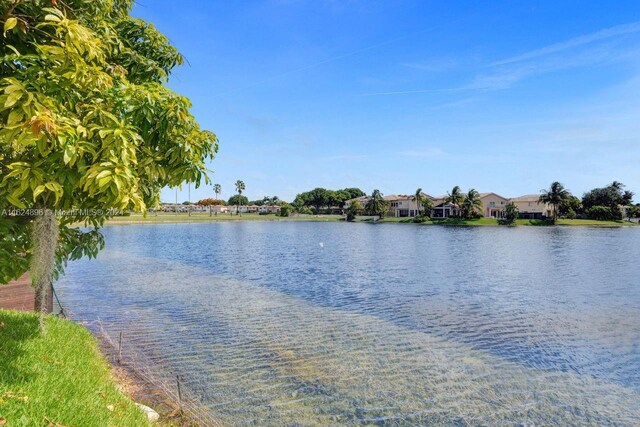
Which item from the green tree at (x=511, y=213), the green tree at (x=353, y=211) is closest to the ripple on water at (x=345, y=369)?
the green tree at (x=511, y=213)

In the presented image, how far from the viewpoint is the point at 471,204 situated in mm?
141500

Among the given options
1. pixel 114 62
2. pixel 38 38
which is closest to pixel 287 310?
pixel 114 62

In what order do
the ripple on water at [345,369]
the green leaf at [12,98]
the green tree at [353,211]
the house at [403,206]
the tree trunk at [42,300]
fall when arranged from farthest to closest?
the green tree at [353,211] → the house at [403,206] → the ripple on water at [345,369] → the tree trunk at [42,300] → the green leaf at [12,98]

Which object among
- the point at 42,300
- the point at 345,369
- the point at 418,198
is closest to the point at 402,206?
the point at 418,198

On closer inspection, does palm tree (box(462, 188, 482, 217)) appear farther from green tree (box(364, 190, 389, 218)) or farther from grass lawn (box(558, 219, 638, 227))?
green tree (box(364, 190, 389, 218))

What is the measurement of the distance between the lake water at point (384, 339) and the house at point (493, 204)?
12104cm

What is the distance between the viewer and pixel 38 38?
6.12m

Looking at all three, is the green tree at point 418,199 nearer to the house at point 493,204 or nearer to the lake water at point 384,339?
the house at point 493,204

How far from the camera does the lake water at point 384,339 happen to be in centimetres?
1202

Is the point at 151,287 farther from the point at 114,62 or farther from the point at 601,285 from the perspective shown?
the point at 601,285

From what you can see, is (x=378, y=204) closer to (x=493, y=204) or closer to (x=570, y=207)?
(x=493, y=204)

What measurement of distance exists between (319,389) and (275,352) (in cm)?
372

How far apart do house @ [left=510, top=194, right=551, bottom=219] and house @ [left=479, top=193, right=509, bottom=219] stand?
3922 millimetres

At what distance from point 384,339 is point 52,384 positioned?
1354 centimetres
